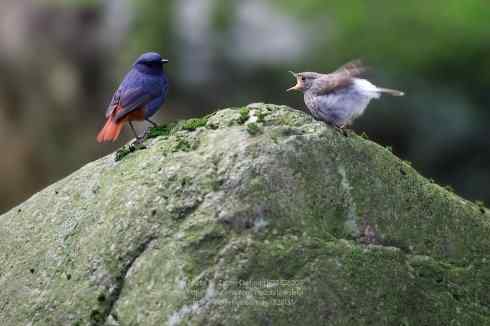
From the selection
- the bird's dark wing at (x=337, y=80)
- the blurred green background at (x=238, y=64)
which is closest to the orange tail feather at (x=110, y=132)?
the bird's dark wing at (x=337, y=80)

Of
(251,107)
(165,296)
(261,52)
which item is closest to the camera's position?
(165,296)

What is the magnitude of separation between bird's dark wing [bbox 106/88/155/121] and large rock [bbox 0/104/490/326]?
904 millimetres

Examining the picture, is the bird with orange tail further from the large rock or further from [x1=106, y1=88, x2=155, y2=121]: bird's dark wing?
the large rock

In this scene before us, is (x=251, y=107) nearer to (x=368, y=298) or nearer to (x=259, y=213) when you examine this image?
(x=259, y=213)

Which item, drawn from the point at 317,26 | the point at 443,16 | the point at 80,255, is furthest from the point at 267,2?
the point at 80,255

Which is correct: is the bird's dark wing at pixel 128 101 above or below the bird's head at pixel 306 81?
below

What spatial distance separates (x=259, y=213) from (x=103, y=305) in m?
1.05

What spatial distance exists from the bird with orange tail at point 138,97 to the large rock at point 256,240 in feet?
2.87

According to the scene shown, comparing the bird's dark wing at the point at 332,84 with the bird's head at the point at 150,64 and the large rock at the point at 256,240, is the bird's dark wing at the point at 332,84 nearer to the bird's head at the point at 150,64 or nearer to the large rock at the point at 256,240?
the large rock at the point at 256,240

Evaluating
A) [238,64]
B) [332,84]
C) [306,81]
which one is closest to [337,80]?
[332,84]

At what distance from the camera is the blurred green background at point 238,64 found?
10.9 meters

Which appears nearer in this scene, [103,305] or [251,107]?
[103,305]

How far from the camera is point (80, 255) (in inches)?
204

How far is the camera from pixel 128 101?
651 centimetres
